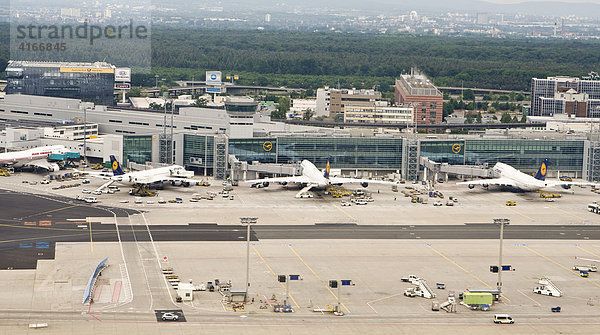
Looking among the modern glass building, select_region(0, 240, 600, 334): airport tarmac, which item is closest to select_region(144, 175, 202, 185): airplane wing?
the modern glass building

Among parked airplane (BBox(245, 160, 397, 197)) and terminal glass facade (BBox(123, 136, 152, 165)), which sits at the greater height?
terminal glass facade (BBox(123, 136, 152, 165))

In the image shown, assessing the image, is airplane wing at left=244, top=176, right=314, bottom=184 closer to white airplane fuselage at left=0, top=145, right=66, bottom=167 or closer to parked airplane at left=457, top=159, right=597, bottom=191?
parked airplane at left=457, top=159, right=597, bottom=191

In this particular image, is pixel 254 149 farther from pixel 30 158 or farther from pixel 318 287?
pixel 318 287

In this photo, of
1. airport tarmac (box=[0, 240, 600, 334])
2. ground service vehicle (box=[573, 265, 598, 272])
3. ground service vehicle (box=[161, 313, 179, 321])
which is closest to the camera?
ground service vehicle (box=[161, 313, 179, 321])

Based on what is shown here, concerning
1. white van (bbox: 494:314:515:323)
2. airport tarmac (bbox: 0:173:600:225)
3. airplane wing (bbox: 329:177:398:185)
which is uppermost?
airplane wing (bbox: 329:177:398:185)

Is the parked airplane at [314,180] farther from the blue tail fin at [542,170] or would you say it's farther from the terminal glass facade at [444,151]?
the blue tail fin at [542,170]

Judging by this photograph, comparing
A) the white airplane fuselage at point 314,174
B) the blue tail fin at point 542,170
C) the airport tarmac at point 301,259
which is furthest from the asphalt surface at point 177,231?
the blue tail fin at point 542,170
